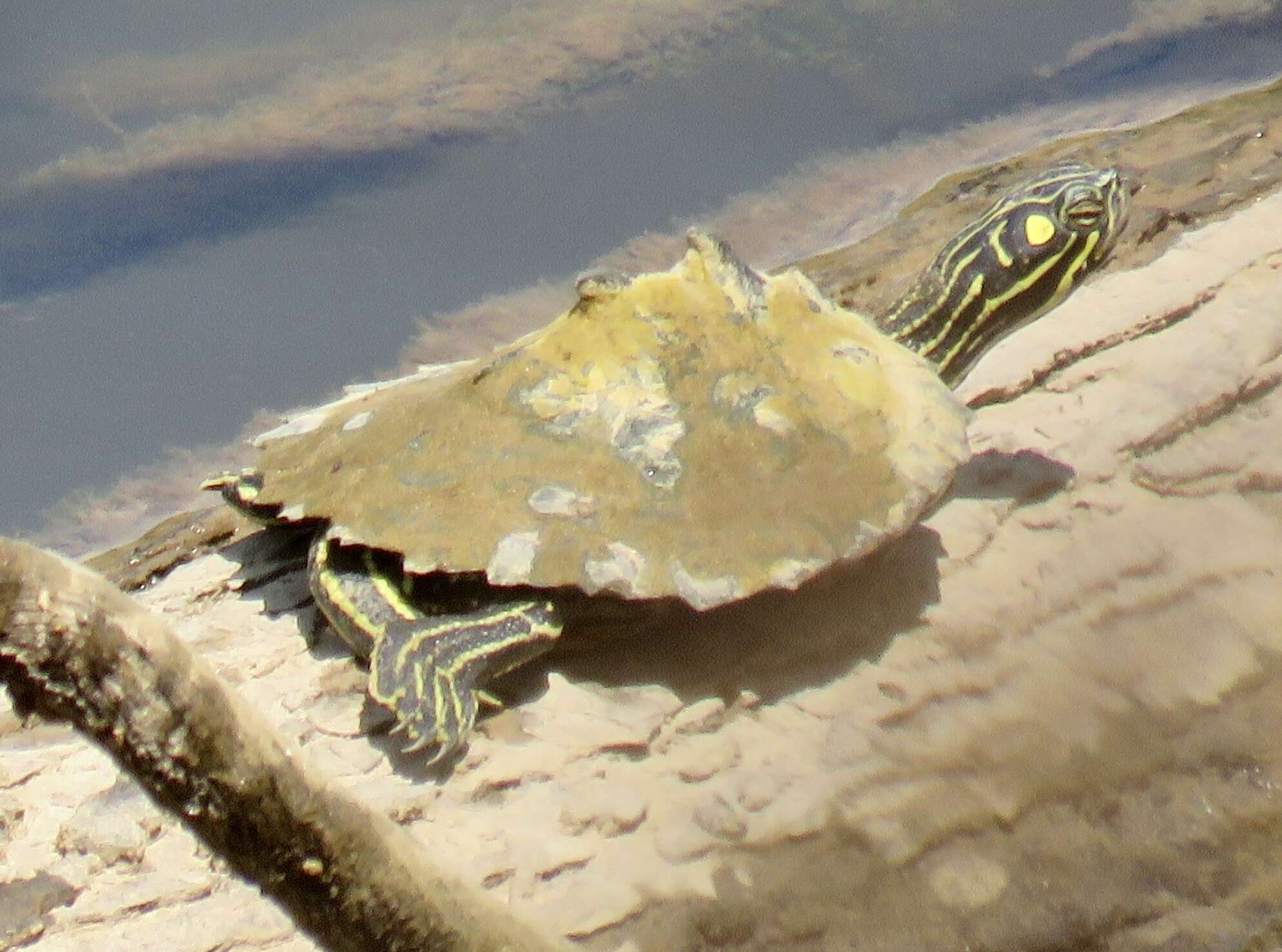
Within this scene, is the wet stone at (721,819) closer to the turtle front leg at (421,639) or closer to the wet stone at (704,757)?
the wet stone at (704,757)

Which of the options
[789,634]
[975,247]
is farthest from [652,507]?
[975,247]

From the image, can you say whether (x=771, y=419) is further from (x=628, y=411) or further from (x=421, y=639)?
(x=421, y=639)

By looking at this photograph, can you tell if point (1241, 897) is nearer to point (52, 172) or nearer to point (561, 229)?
point (561, 229)

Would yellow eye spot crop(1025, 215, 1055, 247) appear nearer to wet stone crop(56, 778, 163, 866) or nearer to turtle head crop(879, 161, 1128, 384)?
turtle head crop(879, 161, 1128, 384)

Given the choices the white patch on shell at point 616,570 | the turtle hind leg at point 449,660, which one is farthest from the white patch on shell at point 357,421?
the white patch on shell at point 616,570

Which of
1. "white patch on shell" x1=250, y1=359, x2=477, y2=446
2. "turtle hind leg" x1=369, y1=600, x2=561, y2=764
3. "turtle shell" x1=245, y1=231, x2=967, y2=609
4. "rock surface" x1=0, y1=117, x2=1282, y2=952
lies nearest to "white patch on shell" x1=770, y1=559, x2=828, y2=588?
"turtle shell" x1=245, y1=231, x2=967, y2=609

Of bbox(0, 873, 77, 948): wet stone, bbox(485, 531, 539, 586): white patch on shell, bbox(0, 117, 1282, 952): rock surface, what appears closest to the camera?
bbox(0, 873, 77, 948): wet stone

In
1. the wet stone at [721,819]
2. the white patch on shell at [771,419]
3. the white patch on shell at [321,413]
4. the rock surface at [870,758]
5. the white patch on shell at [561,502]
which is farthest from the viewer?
the white patch on shell at [321,413]
